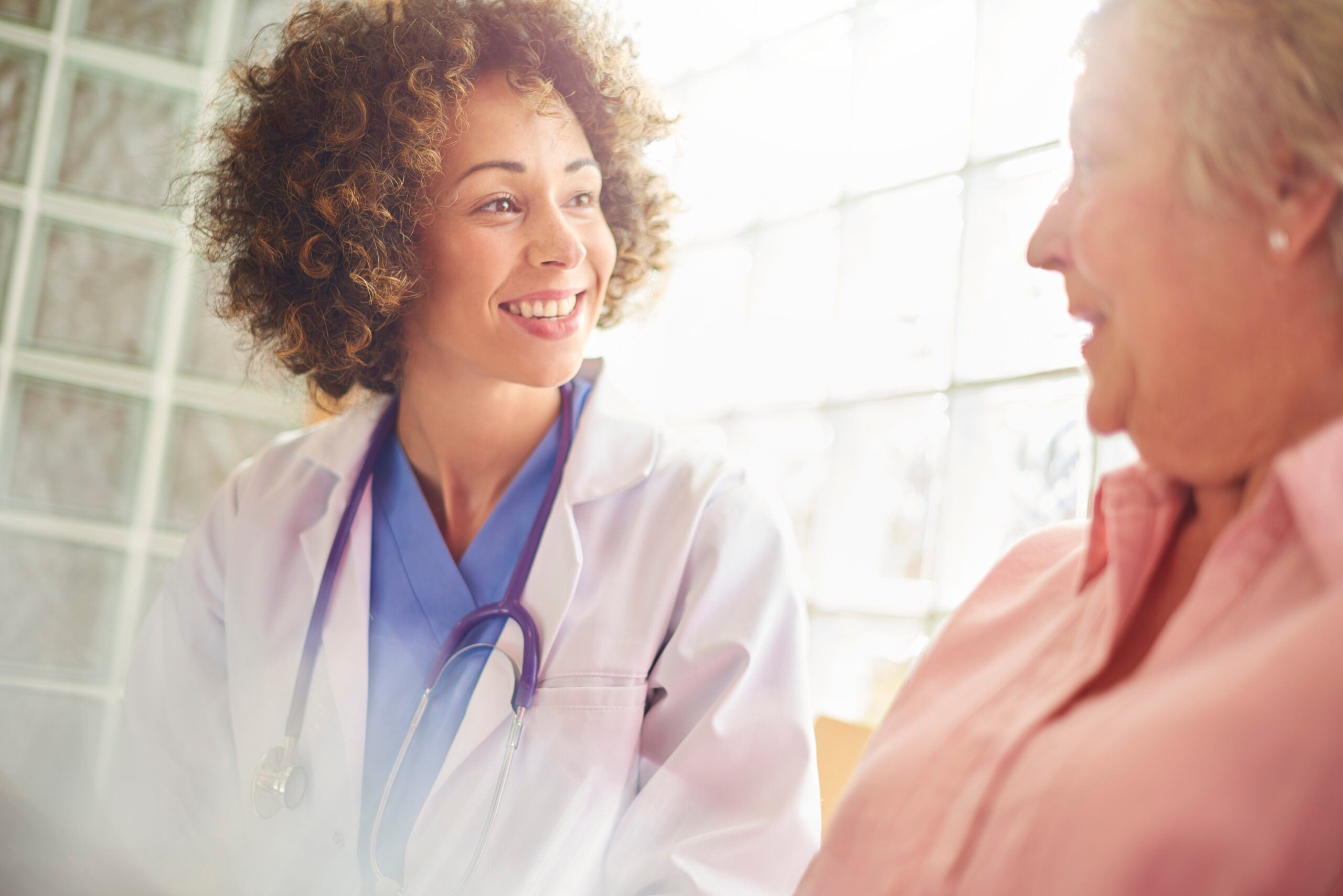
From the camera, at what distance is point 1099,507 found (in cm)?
76

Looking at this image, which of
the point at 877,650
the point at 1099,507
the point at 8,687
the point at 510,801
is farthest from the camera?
the point at 8,687

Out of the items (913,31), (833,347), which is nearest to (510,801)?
(833,347)

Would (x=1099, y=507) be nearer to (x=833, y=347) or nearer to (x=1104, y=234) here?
(x=1104, y=234)

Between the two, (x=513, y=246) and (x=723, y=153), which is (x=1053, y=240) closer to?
(x=513, y=246)

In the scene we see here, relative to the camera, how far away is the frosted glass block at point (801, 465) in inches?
81.1

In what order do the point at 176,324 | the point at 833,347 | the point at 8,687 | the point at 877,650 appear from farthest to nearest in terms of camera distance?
1. the point at 176,324
2. the point at 8,687
3. the point at 833,347
4. the point at 877,650

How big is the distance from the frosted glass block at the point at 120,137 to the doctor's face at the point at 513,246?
4.96 ft

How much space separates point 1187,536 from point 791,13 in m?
1.85

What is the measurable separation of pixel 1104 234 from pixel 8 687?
107 inches

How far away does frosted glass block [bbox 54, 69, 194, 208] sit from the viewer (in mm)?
2635

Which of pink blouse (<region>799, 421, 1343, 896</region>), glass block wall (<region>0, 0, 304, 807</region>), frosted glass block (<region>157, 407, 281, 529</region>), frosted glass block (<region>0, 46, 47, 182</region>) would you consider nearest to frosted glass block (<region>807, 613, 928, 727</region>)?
pink blouse (<region>799, 421, 1343, 896</region>)

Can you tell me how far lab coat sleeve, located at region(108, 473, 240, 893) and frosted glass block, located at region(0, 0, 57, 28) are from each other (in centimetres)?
158

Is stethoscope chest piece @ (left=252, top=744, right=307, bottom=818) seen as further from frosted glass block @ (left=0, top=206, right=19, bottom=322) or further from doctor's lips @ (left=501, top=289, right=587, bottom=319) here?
frosted glass block @ (left=0, top=206, right=19, bottom=322)

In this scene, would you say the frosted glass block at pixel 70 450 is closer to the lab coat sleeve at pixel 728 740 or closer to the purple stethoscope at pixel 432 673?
the purple stethoscope at pixel 432 673
